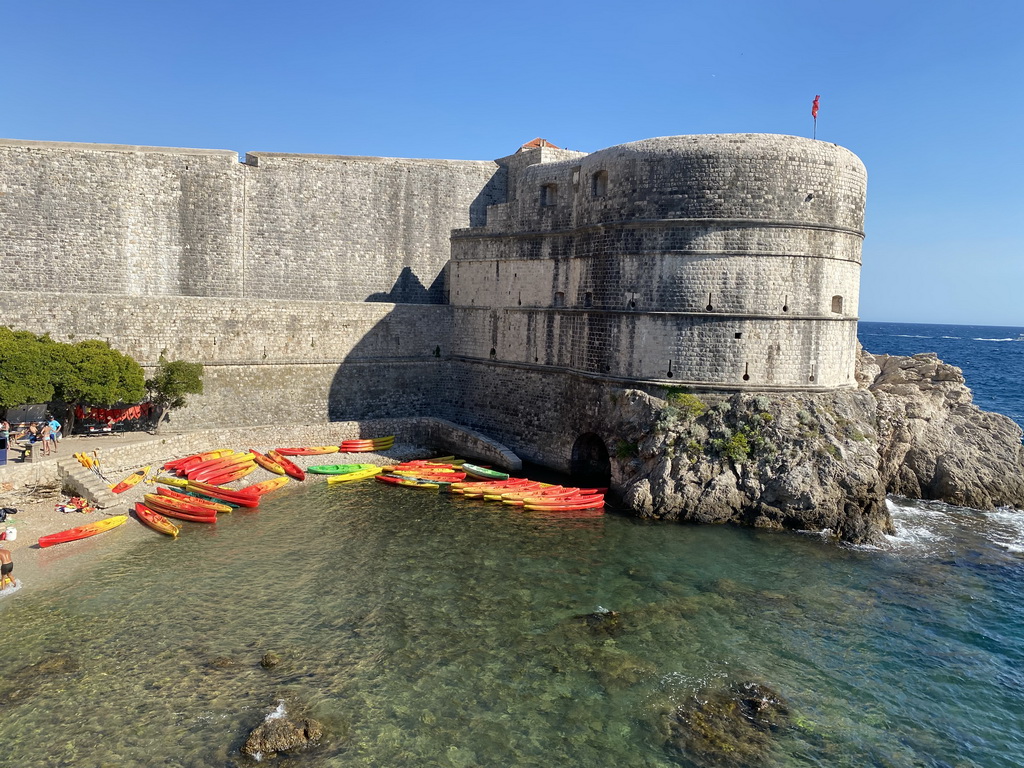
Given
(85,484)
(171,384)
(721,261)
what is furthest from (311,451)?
(721,261)

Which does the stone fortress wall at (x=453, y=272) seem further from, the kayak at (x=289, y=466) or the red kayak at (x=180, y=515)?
the red kayak at (x=180, y=515)

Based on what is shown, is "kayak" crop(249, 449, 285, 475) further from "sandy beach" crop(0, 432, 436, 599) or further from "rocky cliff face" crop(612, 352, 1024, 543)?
"rocky cliff face" crop(612, 352, 1024, 543)

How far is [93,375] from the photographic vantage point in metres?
21.6

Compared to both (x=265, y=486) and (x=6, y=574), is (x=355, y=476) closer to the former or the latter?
(x=265, y=486)

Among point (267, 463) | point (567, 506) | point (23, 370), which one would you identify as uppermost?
point (23, 370)

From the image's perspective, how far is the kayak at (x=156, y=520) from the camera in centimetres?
1870

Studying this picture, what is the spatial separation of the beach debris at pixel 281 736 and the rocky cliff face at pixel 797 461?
12.3m

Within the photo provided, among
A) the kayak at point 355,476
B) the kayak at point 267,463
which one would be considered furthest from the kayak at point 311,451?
the kayak at point 355,476

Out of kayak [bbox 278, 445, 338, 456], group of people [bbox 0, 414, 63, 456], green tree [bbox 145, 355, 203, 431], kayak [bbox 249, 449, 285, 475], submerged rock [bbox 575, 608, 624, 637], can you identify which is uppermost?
green tree [bbox 145, 355, 203, 431]

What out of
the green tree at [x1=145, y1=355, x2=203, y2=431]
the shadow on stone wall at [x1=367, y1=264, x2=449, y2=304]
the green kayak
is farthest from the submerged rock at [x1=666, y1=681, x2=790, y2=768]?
the shadow on stone wall at [x1=367, y1=264, x2=449, y2=304]

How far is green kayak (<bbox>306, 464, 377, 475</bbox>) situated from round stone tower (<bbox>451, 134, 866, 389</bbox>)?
27.1 ft

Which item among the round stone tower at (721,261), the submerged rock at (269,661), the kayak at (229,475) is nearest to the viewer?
the submerged rock at (269,661)

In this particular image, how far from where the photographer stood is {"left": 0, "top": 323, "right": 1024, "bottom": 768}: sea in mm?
11250

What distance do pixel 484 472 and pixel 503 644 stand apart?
10944 millimetres
